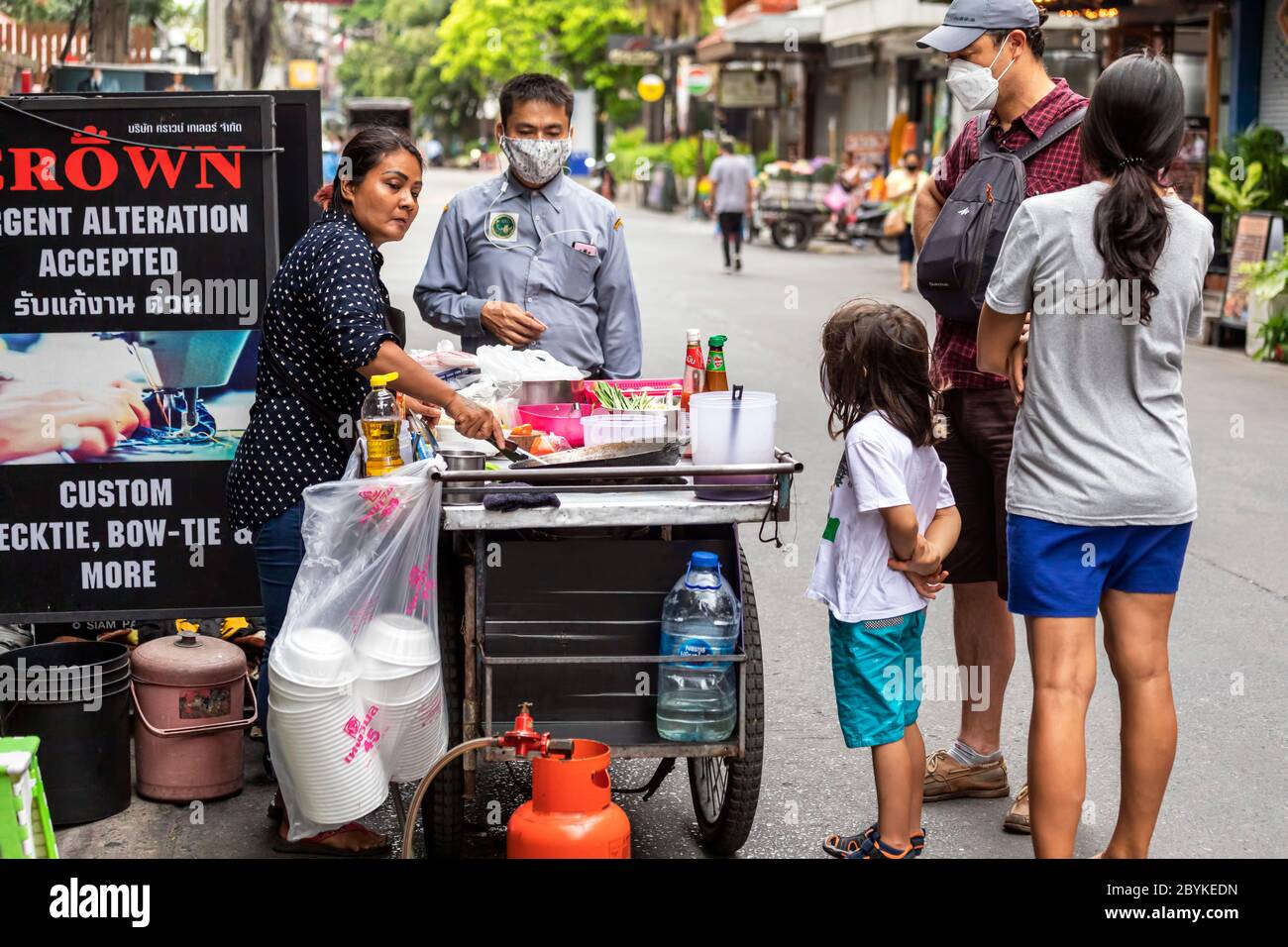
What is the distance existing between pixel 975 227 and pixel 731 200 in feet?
62.6

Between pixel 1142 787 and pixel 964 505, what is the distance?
3.33ft

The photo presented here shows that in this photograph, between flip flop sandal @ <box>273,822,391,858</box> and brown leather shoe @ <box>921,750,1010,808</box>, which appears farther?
brown leather shoe @ <box>921,750,1010,808</box>

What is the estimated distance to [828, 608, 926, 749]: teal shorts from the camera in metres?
3.84

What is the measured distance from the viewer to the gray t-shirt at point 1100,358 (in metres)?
3.43

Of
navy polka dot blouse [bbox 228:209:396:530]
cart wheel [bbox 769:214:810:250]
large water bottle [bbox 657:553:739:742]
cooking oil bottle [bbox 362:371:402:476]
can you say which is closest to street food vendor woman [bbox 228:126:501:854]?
navy polka dot blouse [bbox 228:209:396:530]

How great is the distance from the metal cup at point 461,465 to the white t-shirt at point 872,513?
874mm

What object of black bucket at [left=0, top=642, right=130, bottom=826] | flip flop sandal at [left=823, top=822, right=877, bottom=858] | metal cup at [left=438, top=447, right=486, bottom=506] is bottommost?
flip flop sandal at [left=823, top=822, right=877, bottom=858]

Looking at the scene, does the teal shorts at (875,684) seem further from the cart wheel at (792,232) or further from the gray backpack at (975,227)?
the cart wheel at (792,232)

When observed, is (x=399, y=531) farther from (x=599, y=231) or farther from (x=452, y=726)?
(x=599, y=231)

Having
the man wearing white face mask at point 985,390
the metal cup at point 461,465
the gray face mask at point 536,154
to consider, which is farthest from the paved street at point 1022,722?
the gray face mask at point 536,154

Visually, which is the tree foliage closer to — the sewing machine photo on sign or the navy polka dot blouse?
the sewing machine photo on sign

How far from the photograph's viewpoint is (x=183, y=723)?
4531mm

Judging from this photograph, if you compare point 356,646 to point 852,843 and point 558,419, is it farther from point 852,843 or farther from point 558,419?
point 852,843

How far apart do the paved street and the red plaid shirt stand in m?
0.86
